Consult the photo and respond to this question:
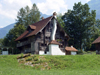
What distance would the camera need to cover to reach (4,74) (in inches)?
559

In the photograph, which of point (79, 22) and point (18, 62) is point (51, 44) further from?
point (79, 22)

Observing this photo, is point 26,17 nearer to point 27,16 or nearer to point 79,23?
point 27,16

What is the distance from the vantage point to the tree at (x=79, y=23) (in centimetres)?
6234

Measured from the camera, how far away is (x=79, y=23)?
63.2 meters

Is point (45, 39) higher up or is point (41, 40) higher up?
point (45, 39)

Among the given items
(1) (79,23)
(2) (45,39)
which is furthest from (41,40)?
(1) (79,23)

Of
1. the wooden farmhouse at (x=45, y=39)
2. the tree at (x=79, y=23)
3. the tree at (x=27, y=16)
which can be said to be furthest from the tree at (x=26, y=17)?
the wooden farmhouse at (x=45, y=39)

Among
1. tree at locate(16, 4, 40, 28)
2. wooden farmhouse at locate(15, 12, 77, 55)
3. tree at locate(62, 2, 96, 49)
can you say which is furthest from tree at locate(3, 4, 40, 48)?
wooden farmhouse at locate(15, 12, 77, 55)

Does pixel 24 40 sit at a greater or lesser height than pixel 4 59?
greater

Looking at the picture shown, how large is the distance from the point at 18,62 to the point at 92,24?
149ft

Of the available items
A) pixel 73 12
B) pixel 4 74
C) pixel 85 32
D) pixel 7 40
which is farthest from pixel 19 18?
pixel 4 74

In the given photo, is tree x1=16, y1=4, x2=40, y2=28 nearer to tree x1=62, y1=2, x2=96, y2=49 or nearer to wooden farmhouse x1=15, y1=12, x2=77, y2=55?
tree x1=62, y1=2, x2=96, y2=49

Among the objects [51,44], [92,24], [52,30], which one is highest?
[92,24]

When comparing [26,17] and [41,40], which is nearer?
[41,40]
